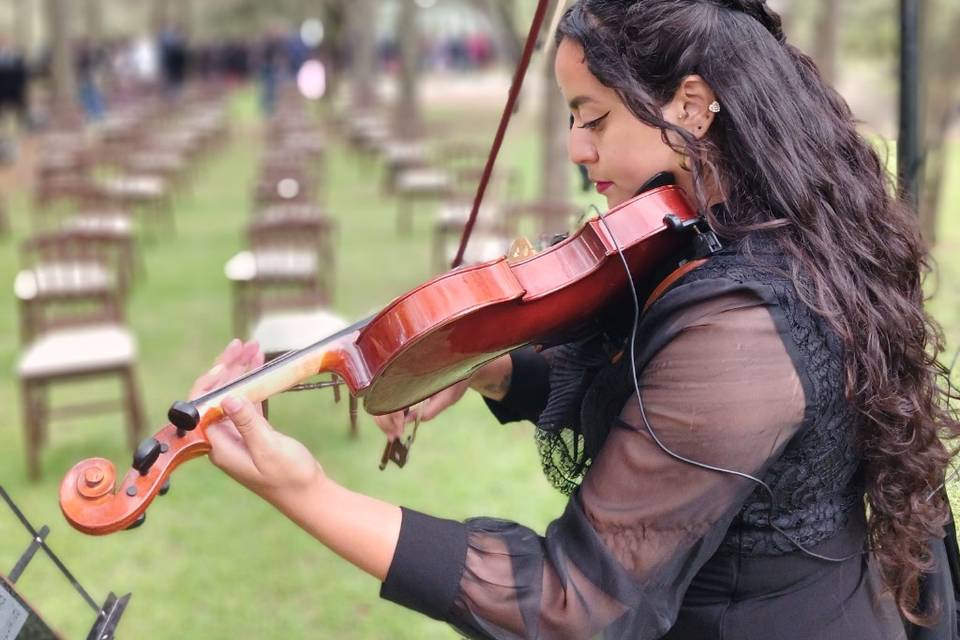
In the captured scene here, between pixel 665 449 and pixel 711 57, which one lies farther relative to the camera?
pixel 711 57

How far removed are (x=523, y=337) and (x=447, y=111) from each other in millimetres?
22916

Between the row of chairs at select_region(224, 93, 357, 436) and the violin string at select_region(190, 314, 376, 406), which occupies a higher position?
the violin string at select_region(190, 314, 376, 406)

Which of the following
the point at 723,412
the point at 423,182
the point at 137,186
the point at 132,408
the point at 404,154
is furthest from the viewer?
the point at 404,154

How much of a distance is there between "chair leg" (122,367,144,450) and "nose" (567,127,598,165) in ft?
12.5

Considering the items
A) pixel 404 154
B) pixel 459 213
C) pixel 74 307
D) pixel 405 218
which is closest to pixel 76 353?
pixel 74 307

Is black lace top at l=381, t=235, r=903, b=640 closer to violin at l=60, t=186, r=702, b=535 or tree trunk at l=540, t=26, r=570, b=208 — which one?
violin at l=60, t=186, r=702, b=535

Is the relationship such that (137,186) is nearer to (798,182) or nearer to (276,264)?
(276,264)

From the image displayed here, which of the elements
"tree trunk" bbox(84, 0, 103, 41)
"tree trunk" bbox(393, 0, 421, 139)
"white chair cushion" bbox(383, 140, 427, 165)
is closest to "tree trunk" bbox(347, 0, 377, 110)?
"tree trunk" bbox(393, 0, 421, 139)

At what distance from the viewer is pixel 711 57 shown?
1213 mm

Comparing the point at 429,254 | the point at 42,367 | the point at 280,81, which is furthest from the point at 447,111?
the point at 42,367

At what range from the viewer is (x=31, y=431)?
14.8 feet

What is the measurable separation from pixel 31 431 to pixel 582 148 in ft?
13.1

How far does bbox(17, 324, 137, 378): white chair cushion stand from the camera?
14.7 feet

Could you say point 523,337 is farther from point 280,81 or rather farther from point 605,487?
point 280,81
